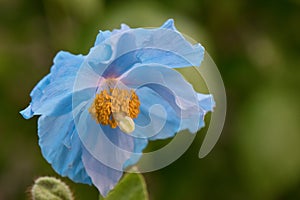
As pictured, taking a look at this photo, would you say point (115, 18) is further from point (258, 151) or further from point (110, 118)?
point (110, 118)

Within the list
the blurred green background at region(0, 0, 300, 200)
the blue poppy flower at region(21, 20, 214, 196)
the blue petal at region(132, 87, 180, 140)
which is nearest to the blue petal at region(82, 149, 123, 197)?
the blue poppy flower at region(21, 20, 214, 196)

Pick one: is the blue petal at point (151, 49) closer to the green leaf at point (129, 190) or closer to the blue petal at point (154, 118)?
the blue petal at point (154, 118)

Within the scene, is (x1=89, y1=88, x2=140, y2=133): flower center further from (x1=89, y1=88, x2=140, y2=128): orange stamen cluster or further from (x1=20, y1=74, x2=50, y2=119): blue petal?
(x1=20, y1=74, x2=50, y2=119): blue petal

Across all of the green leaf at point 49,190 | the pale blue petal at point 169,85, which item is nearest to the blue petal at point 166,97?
the pale blue petal at point 169,85

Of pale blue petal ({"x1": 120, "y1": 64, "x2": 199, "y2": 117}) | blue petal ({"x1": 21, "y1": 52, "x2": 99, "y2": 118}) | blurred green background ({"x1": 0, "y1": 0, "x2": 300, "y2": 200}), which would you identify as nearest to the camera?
blue petal ({"x1": 21, "y1": 52, "x2": 99, "y2": 118})

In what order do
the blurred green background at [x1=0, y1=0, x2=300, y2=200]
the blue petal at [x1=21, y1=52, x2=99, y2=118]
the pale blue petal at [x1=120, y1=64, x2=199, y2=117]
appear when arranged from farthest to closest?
the blurred green background at [x1=0, y1=0, x2=300, y2=200]
the pale blue petal at [x1=120, y1=64, x2=199, y2=117]
the blue petal at [x1=21, y1=52, x2=99, y2=118]

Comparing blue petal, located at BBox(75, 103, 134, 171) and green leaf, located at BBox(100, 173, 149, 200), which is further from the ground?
→ blue petal, located at BBox(75, 103, 134, 171)

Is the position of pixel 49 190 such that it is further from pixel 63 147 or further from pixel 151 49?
pixel 151 49
